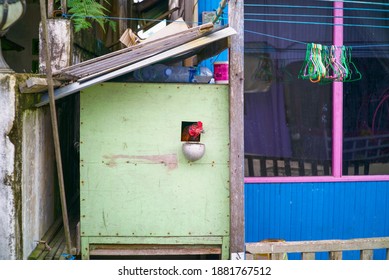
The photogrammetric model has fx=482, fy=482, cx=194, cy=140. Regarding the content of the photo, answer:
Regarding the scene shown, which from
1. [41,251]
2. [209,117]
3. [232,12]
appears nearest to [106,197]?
[41,251]

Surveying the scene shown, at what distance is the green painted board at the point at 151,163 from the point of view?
181 inches

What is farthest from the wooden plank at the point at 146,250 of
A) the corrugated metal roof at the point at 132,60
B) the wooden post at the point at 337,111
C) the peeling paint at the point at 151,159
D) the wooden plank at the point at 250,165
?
the wooden post at the point at 337,111

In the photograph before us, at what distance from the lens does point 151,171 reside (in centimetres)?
464

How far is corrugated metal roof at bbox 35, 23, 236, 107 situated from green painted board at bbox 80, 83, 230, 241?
31 cm

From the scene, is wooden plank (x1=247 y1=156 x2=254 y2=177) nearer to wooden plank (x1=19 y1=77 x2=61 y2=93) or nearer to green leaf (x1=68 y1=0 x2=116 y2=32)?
green leaf (x1=68 y1=0 x2=116 y2=32)

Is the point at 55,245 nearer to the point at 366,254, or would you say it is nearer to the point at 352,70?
the point at 366,254

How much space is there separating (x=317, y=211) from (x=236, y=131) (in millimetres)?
2402

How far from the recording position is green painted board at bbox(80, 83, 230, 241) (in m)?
4.60

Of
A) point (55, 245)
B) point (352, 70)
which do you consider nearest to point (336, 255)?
point (55, 245)

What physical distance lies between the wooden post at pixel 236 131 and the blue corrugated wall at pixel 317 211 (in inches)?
62.7

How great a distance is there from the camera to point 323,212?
6.41 meters
